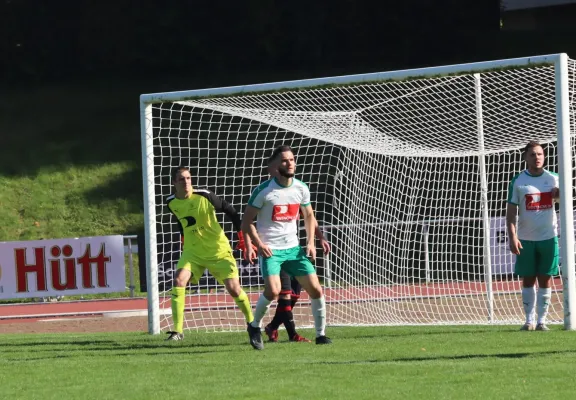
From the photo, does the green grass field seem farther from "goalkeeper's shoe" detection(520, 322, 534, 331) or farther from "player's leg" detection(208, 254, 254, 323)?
"player's leg" detection(208, 254, 254, 323)

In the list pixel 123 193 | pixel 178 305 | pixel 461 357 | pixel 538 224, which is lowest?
pixel 461 357

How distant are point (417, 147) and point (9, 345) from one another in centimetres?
627

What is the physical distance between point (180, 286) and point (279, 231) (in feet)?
5.79

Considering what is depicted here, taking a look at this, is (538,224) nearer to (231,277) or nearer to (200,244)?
(231,277)

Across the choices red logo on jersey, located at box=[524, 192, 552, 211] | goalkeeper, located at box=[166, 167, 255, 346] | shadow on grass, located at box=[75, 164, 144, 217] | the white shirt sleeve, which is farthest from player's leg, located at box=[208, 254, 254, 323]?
shadow on grass, located at box=[75, 164, 144, 217]

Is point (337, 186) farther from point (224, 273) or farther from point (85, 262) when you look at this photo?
point (224, 273)

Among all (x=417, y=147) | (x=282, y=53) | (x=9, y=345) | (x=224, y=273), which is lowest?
(x=9, y=345)

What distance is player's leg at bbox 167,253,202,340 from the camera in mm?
11742

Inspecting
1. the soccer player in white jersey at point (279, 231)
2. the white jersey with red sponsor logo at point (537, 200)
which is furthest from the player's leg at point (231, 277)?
the white jersey with red sponsor logo at point (537, 200)

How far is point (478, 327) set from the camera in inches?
484

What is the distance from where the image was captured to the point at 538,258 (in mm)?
11438

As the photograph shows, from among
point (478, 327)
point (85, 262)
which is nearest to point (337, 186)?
point (85, 262)

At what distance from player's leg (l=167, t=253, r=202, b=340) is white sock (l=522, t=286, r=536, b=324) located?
3.41 meters

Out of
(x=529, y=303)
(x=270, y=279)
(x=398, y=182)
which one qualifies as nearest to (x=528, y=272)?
(x=529, y=303)
